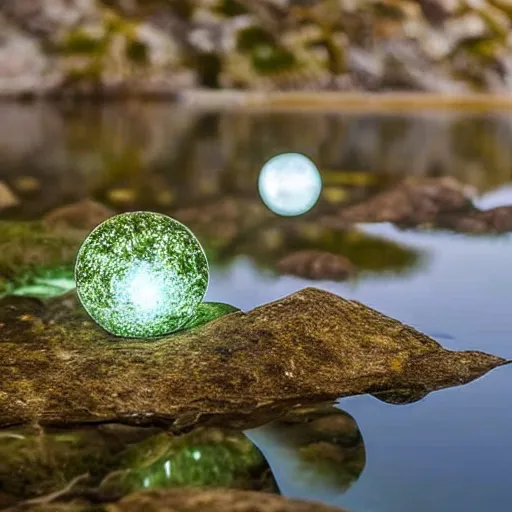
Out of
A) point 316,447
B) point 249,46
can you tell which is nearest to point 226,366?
point 316,447

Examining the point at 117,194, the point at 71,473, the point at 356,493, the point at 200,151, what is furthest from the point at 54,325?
the point at 200,151

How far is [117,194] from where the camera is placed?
→ 57.5ft

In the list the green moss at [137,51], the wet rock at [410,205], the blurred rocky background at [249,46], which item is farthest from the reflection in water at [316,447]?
the green moss at [137,51]

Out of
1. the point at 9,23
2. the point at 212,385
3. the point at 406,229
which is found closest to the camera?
the point at 212,385

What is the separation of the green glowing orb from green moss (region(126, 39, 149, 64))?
4186 centimetres

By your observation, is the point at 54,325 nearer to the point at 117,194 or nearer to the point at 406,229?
the point at 406,229

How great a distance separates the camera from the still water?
18.4 ft

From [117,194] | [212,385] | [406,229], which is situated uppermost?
[117,194]

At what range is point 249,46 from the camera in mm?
51250

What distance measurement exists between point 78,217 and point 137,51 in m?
36.4

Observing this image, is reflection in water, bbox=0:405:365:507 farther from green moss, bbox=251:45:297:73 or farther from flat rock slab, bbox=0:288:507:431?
green moss, bbox=251:45:297:73

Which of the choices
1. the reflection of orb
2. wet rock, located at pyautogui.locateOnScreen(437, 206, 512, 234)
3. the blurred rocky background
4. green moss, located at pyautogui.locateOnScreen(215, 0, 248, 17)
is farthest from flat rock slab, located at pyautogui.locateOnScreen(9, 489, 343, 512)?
green moss, located at pyautogui.locateOnScreen(215, 0, 248, 17)

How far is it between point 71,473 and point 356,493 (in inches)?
72.3

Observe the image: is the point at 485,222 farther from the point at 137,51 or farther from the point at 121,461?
the point at 137,51
